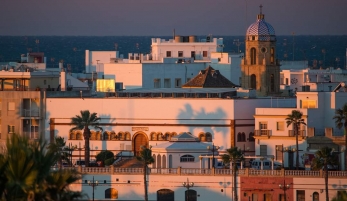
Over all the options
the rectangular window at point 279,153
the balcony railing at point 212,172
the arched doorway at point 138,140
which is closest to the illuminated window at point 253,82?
the arched doorway at point 138,140

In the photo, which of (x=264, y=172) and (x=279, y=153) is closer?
(x=264, y=172)

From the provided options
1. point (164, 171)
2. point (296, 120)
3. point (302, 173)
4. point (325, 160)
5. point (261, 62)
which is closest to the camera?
point (325, 160)

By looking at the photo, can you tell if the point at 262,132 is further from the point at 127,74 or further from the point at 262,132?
the point at 127,74

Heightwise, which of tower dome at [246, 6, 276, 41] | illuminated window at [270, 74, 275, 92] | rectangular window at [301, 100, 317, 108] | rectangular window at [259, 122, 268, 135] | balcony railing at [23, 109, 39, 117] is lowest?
rectangular window at [259, 122, 268, 135]

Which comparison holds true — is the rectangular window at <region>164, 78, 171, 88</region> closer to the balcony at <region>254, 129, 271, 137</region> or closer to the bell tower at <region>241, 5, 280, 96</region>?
the bell tower at <region>241, 5, 280, 96</region>

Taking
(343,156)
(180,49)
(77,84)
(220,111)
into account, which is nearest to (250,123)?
(220,111)

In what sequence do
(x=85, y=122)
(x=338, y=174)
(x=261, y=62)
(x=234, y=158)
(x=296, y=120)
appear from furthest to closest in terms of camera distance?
(x=261, y=62)
(x=85, y=122)
(x=296, y=120)
(x=338, y=174)
(x=234, y=158)

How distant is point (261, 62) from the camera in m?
85.6

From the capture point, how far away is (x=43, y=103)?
82.1 metres

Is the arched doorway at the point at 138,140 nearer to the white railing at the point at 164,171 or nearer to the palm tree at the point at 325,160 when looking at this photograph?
the white railing at the point at 164,171

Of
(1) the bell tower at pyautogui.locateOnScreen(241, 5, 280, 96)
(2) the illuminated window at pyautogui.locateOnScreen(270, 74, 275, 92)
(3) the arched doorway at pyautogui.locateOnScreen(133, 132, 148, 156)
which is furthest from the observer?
(2) the illuminated window at pyautogui.locateOnScreen(270, 74, 275, 92)

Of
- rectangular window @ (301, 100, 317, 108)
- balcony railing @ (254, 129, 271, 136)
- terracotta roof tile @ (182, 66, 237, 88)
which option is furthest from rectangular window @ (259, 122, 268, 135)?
terracotta roof tile @ (182, 66, 237, 88)

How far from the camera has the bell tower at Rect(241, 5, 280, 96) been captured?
8550 cm

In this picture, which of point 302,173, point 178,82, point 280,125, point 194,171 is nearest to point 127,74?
point 178,82
